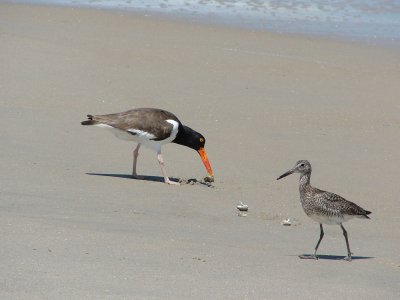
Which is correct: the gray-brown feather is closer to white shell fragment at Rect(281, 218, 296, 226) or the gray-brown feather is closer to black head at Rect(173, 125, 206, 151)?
white shell fragment at Rect(281, 218, 296, 226)

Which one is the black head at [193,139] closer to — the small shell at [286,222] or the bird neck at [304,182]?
the small shell at [286,222]

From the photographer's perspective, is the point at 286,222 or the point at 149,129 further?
the point at 149,129

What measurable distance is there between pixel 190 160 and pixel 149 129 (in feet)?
4.33

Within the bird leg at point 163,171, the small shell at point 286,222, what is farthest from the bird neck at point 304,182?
the bird leg at point 163,171

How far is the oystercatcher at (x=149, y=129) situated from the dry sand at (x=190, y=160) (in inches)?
15.6

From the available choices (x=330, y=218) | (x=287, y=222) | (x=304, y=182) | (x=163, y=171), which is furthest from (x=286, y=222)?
(x=163, y=171)

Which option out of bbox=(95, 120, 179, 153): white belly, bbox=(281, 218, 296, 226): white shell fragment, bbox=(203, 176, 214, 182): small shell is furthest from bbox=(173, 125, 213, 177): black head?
bbox=(281, 218, 296, 226): white shell fragment

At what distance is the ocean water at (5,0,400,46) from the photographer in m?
24.1

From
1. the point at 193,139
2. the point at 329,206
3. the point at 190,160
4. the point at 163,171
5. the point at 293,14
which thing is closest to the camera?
the point at 329,206

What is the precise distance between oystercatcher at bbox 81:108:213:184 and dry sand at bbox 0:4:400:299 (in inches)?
15.6

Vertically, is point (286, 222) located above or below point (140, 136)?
above

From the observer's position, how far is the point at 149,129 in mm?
12812

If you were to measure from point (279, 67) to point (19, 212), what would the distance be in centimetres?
1049

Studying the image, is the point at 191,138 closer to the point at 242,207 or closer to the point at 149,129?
the point at 149,129
